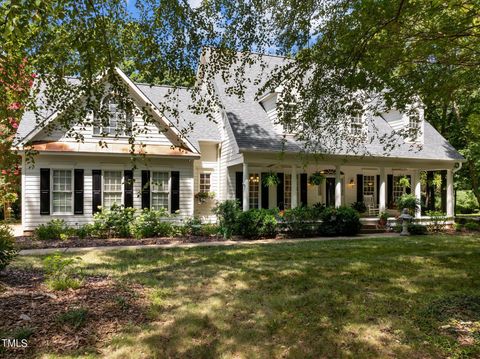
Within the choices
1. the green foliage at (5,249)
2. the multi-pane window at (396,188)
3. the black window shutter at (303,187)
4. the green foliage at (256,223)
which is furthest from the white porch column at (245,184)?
the multi-pane window at (396,188)

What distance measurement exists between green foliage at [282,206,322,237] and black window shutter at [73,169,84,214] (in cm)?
786

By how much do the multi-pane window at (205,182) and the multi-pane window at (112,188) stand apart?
3962mm

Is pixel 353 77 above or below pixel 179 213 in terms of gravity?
above

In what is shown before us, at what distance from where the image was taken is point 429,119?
75.6 feet

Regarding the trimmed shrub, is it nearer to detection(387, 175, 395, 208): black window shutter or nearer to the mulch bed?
detection(387, 175, 395, 208): black window shutter

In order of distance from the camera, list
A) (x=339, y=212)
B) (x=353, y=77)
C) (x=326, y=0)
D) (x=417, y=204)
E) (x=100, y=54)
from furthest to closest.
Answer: (x=417, y=204) < (x=339, y=212) < (x=353, y=77) < (x=326, y=0) < (x=100, y=54)

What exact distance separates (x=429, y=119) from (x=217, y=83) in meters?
15.5

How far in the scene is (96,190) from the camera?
13367mm

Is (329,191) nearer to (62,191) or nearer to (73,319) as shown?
(62,191)

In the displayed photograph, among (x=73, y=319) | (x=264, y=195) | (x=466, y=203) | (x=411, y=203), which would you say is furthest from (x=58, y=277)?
(x=466, y=203)

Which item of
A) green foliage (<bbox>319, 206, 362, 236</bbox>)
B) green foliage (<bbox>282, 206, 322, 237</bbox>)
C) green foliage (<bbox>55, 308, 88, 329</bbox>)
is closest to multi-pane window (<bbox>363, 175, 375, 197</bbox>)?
green foliage (<bbox>319, 206, 362, 236</bbox>)

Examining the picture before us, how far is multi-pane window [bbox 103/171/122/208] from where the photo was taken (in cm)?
1359

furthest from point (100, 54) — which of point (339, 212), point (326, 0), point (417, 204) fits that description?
point (417, 204)

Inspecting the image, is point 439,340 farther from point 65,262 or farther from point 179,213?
point 179,213
